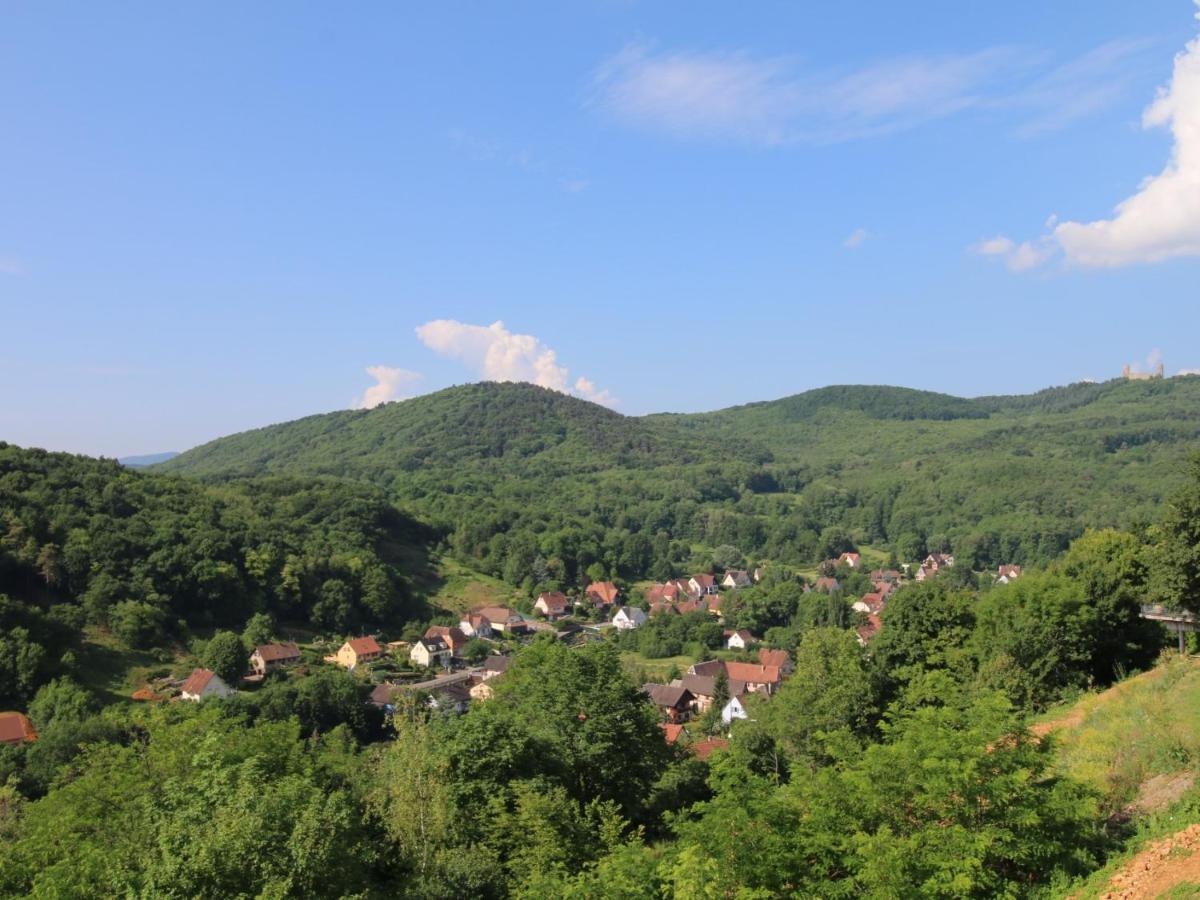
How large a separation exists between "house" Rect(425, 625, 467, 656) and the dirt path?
52517 millimetres

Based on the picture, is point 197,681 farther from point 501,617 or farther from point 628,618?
point 628,618

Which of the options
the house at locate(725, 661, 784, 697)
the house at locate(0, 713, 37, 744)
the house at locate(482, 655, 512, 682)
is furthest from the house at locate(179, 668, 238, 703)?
the house at locate(725, 661, 784, 697)

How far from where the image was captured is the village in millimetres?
38469

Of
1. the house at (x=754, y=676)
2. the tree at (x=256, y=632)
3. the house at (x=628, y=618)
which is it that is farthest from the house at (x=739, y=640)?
the tree at (x=256, y=632)

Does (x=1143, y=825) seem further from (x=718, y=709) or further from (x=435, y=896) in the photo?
(x=718, y=709)

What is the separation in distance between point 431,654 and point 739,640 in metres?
23.6

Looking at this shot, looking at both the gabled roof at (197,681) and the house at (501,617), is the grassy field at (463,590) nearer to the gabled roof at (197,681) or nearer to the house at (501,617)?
the house at (501,617)

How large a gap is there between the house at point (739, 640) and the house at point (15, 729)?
44.6 m

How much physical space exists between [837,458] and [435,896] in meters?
196

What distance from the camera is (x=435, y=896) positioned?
11.2 metres

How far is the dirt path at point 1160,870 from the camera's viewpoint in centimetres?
796

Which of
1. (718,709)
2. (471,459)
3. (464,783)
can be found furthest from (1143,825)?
(471,459)

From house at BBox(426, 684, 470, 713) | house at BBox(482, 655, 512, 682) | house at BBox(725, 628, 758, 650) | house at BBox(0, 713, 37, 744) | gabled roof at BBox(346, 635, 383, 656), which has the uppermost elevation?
house at BBox(0, 713, 37, 744)

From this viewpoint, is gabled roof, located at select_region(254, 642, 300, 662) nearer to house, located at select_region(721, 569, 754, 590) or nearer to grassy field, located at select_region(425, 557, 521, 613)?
grassy field, located at select_region(425, 557, 521, 613)
